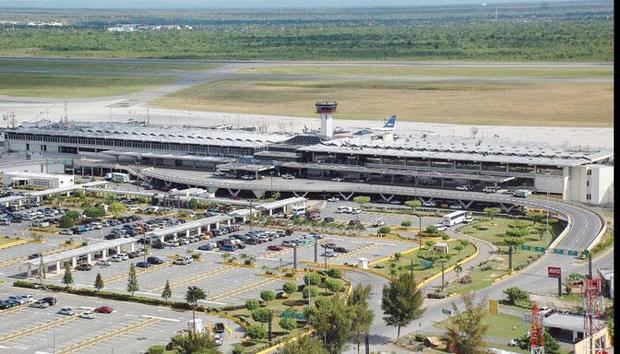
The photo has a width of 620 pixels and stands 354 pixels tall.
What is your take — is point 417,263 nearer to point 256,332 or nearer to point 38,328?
point 256,332

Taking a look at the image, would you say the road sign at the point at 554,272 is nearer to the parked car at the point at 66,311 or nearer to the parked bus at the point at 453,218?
the parked bus at the point at 453,218

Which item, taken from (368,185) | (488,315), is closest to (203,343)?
(488,315)

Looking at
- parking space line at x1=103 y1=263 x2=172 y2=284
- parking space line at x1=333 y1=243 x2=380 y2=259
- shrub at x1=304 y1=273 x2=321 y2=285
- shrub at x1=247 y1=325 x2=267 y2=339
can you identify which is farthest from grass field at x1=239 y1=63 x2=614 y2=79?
shrub at x1=247 y1=325 x2=267 y2=339

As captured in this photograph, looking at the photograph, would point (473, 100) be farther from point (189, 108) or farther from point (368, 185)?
point (368, 185)

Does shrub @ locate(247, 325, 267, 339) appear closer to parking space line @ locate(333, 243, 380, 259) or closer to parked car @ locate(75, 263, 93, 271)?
parked car @ locate(75, 263, 93, 271)

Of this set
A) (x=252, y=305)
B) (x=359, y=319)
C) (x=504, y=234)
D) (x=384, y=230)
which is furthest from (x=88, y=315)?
(x=504, y=234)
